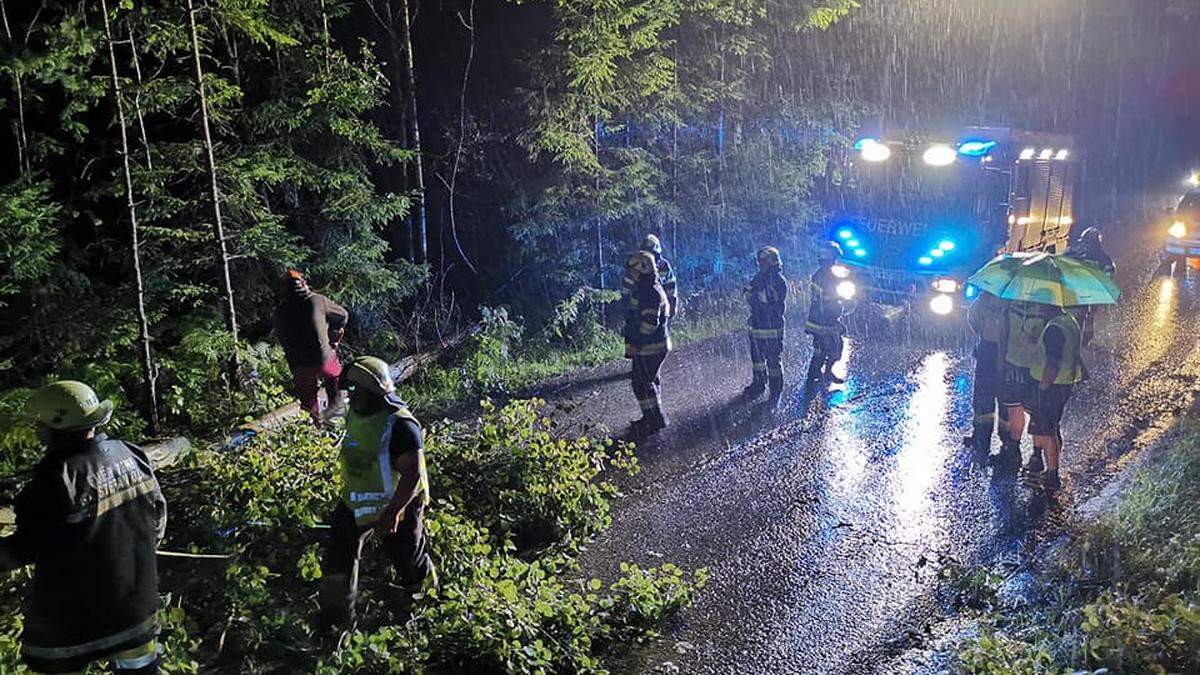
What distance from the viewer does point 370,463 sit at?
14.9 feet

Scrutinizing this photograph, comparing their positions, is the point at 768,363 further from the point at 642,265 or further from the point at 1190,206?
the point at 1190,206

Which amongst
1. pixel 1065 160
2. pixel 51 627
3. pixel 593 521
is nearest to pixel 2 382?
pixel 51 627

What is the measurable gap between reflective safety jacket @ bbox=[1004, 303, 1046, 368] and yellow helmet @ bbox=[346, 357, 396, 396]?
5.46 metres

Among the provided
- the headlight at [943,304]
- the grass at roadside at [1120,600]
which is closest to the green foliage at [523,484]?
the grass at roadside at [1120,600]

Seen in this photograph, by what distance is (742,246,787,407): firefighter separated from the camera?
9.38 m

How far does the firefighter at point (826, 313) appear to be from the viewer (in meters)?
9.70

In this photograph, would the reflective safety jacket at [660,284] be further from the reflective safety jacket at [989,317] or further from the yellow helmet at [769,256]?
the reflective safety jacket at [989,317]

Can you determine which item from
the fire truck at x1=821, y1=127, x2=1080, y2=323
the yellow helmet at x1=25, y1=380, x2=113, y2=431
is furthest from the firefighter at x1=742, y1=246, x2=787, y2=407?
the yellow helmet at x1=25, y1=380, x2=113, y2=431

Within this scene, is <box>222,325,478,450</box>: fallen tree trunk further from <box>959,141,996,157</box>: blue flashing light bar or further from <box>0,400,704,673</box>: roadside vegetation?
<box>959,141,996,157</box>: blue flashing light bar

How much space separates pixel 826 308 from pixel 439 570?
20.3 ft

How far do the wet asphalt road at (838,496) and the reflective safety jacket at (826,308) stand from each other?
84 cm

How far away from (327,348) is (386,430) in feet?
10.4

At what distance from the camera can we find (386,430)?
4527 millimetres

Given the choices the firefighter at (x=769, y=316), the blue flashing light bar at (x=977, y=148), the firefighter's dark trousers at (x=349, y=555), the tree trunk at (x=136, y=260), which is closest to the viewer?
the firefighter's dark trousers at (x=349, y=555)
